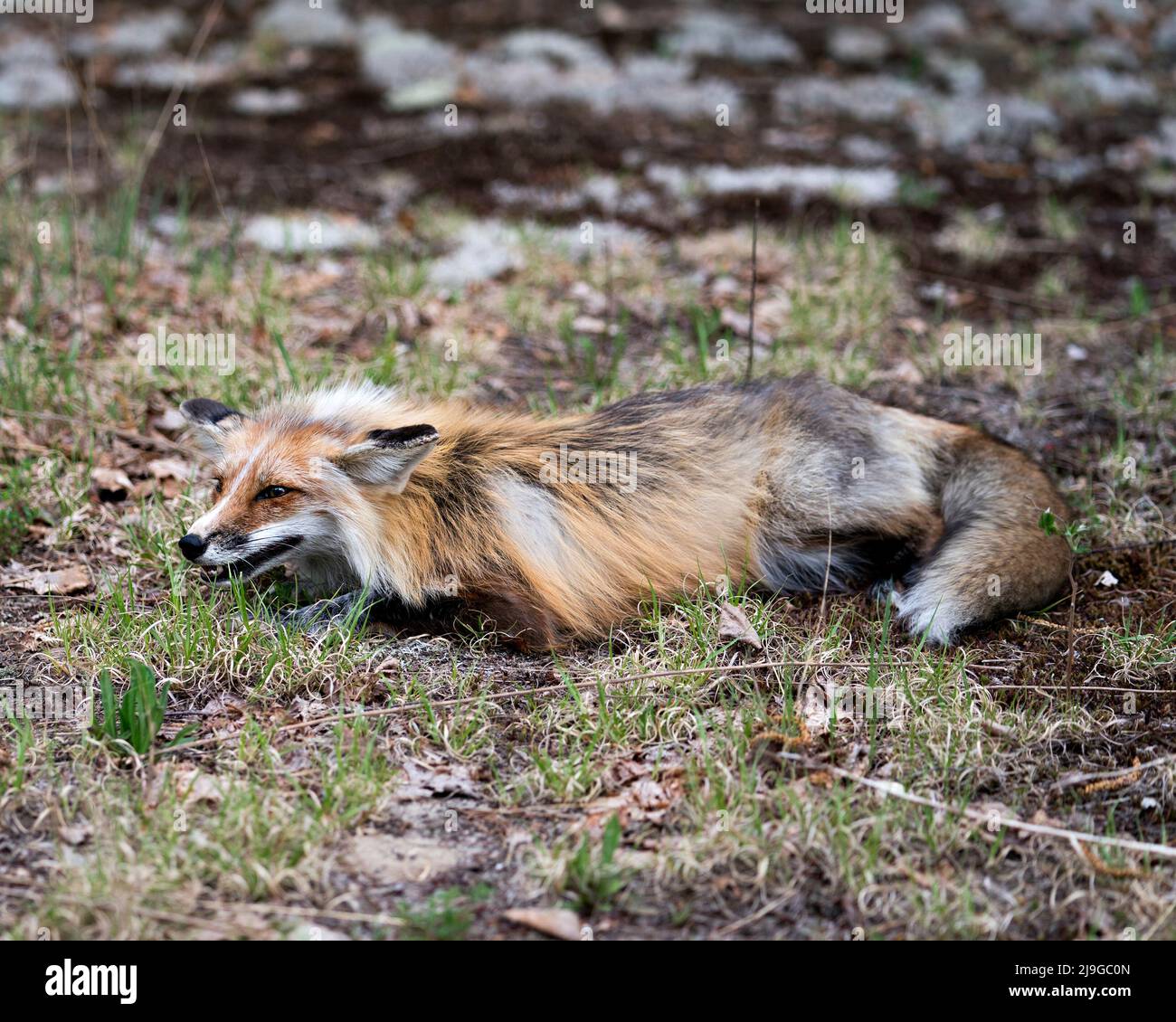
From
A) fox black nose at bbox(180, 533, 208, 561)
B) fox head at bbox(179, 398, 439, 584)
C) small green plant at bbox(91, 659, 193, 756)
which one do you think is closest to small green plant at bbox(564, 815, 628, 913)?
small green plant at bbox(91, 659, 193, 756)

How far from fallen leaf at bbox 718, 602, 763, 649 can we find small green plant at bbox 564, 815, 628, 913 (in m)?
1.39

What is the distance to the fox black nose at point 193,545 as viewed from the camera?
15.0ft

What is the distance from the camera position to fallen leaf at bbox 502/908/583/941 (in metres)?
3.45

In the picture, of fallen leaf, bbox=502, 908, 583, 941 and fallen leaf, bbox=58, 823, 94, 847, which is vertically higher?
fallen leaf, bbox=58, 823, 94, 847

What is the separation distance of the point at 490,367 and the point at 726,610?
291 cm

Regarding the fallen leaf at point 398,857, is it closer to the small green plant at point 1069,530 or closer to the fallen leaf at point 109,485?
the small green plant at point 1069,530

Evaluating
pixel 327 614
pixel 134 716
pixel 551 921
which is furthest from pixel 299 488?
pixel 551 921

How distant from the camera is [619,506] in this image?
515cm

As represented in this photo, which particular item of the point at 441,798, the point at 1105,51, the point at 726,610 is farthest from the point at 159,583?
the point at 1105,51

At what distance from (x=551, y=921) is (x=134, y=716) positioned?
1700 millimetres

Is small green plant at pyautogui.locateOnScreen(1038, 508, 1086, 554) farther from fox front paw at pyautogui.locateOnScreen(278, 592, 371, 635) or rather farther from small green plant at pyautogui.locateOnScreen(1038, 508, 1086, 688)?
fox front paw at pyautogui.locateOnScreen(278, 592, 371, 635)

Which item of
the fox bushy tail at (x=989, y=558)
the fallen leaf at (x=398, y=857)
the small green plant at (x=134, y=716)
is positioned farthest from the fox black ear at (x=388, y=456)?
the fox bushy tail at (x=989, y=558)

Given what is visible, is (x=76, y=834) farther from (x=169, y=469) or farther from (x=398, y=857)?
(x=169, y=469)

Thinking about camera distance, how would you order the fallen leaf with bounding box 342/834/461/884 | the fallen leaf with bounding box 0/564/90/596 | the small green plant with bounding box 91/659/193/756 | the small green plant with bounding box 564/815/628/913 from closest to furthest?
1. the small green plant with bounding box 564/815/628/913
2. the fallen leaf with bounding box 342/834/461/884
3. the small green plant with bounding box 91/659/193/756
4. the fallen leaf with bounding box 0/564/90/596
